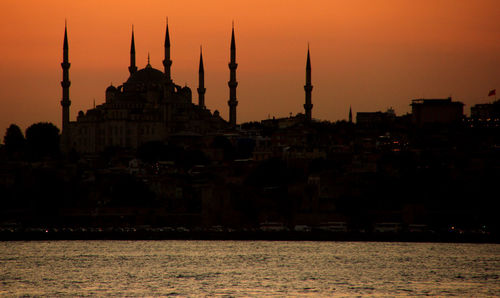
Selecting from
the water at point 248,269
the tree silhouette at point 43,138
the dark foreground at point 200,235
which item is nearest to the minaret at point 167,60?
the tree silhouette at point 43,138

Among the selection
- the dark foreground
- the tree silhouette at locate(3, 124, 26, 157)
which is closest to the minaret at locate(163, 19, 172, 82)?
the tree silhouette at locate(3, 124, 26, 157)

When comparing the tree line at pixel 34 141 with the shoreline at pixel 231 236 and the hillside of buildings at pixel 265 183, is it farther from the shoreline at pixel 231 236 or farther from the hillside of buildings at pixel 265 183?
the shoreline at pixel 231 236

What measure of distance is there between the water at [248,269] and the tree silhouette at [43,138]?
122 ft

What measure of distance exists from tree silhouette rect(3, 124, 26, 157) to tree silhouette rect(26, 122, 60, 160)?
118 centimetres

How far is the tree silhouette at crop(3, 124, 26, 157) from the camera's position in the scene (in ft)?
321

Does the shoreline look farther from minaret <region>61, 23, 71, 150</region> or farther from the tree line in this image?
the tree line

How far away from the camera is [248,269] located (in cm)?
4428

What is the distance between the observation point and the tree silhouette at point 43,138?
94.8 m

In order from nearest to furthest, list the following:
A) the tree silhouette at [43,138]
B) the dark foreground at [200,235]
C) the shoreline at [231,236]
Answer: the shoreline at [231,236] < the dark foreground at [200,235] < the tree silhouette at [43,138]

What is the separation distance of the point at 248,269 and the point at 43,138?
177 ft

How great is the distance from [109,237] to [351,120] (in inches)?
2609

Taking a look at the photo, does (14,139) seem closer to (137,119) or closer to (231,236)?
(137,119)

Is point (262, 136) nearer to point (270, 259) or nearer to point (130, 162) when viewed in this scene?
point (130, 162)

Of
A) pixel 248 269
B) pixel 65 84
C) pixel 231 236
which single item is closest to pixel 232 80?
pixel 65 84
